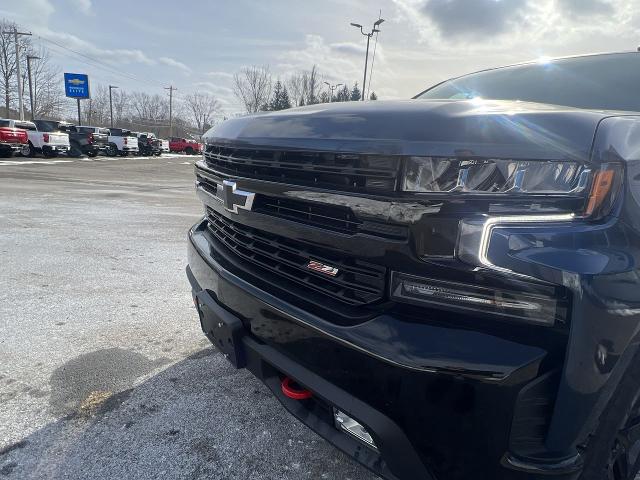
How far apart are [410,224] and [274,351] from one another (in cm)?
77

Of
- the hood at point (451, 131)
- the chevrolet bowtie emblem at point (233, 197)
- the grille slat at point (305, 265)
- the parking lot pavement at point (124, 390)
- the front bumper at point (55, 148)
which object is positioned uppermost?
the hood at point (451, 131)

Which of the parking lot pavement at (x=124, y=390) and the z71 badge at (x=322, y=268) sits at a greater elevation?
the z71 badge at (x=322, y=268)

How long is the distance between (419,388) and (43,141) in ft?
86.7

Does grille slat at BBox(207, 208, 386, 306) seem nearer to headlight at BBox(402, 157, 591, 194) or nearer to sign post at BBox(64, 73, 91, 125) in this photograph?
headlight at BBox(402, 157, 591, 194)

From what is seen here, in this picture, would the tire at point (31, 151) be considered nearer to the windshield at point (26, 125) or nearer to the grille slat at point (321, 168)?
the windshield at point (26, 125)

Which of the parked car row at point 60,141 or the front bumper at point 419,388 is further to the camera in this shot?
the parked car row at point 60,141

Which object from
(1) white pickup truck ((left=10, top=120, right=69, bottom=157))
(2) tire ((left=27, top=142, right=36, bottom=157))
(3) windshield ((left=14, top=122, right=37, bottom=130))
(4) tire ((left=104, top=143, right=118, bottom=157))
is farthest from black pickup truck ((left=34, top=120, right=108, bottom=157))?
(2) tire ((left=27, top=142, right=36, bottom=157))

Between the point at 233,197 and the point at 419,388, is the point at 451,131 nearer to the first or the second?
the point at 419,388

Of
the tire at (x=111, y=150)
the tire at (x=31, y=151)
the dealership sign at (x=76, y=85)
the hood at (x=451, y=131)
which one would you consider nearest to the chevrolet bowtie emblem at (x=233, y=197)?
the hood at (x=451, y=131)

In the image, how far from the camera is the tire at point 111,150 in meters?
29.8

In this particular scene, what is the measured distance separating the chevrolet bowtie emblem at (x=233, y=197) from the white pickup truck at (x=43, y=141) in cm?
2507

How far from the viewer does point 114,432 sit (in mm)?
2213

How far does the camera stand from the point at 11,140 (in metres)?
21.0

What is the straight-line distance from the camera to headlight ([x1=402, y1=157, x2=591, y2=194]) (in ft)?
4.06
